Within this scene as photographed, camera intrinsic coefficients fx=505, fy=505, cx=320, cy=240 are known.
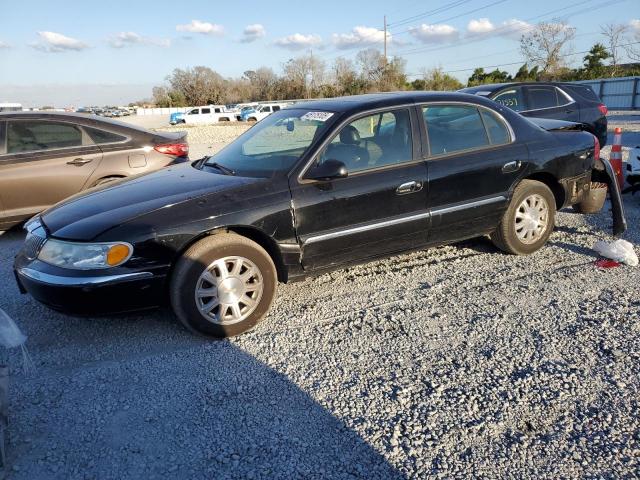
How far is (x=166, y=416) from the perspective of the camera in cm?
280

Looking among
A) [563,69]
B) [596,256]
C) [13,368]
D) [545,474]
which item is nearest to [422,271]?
[596,256]

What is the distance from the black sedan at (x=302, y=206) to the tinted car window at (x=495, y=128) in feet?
0.04

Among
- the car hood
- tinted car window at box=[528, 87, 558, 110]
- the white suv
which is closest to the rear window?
tinted car window at box=[528, 87, 558, 110]

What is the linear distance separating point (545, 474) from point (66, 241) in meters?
3.13

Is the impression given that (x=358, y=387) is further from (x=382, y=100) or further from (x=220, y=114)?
(x=220, y=114)

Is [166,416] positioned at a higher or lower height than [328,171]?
lower

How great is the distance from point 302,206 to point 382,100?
4.28ft

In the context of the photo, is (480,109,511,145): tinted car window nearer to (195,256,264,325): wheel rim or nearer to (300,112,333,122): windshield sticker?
(300,112,333,122): windshield sticker

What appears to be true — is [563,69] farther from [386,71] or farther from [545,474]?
[545,474]

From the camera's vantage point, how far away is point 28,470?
7.97ft

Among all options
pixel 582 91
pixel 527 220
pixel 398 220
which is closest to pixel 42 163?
pixel 398 220

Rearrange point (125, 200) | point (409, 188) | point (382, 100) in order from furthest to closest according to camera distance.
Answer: point (382, 100) < point (409, 188) < point (125, 200)

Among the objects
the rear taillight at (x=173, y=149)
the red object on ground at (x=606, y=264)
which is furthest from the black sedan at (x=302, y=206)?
the rear taillight at (x=173, y=149)

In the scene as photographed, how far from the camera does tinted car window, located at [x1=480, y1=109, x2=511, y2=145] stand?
4.71m
